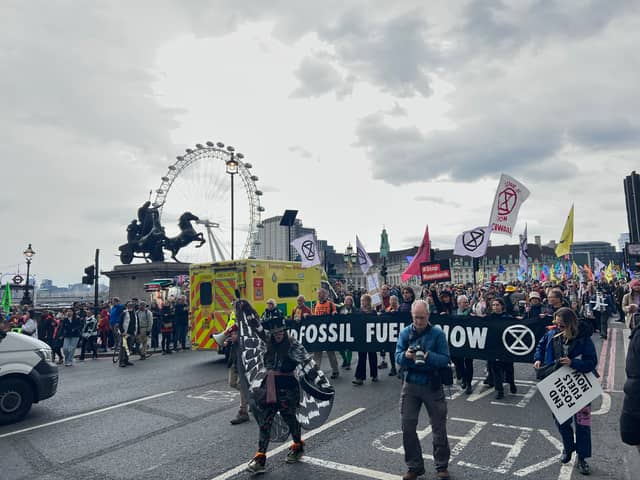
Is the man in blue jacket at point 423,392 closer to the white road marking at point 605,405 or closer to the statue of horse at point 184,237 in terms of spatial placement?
the white road marking at point 605,405

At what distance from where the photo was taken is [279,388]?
512 cm

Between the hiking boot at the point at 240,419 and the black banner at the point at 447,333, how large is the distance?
140 inches

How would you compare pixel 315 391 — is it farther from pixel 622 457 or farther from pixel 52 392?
pixel 52 392

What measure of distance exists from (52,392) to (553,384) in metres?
7.94

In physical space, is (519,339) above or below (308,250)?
below

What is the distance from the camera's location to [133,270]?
106 feet

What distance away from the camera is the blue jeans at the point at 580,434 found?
4715 millimetres

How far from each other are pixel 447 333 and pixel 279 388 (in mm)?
4624

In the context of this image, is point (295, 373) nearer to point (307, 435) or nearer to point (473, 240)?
point (307, 435)

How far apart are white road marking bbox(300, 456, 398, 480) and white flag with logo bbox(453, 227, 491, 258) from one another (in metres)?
7.61

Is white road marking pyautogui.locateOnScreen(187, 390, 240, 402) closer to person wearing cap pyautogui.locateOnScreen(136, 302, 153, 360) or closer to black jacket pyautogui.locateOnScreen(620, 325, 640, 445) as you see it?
black jacket pyautogui.locateOnScreen(620, 325, 640, 445)

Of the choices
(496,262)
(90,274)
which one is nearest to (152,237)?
(90,274)

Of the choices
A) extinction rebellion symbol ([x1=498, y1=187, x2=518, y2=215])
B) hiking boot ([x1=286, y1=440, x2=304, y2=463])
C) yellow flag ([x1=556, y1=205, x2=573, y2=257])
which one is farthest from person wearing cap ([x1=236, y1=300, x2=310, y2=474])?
yellow flag ([x1=556, y1=205, x2=573, y2=257])

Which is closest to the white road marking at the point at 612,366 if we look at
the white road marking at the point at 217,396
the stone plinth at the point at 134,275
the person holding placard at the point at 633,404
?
the person holding placard at the point at 633,404
